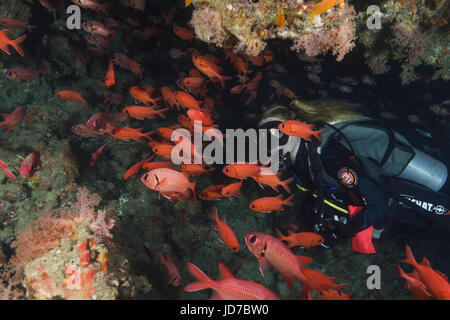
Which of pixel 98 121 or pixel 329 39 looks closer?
pixel 329 39

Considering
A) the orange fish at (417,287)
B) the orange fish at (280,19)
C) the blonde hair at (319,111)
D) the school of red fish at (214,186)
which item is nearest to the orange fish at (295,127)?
the school of red fish at (214,186)

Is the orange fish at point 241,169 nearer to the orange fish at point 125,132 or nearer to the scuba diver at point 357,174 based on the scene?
the scuba diver at point 357,174

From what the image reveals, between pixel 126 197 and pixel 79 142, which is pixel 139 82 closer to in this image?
pixel 79 142

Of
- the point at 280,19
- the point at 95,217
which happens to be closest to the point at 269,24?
the point at 280,19

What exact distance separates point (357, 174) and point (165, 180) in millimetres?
2610

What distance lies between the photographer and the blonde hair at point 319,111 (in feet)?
13.4

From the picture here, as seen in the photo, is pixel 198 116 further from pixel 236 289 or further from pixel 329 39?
pixel 236 289

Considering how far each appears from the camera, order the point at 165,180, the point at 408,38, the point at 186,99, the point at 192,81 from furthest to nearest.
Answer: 1. the point at 192,81
2. the point at 186,99
3. the point at 408,38
4. the point at 165,180

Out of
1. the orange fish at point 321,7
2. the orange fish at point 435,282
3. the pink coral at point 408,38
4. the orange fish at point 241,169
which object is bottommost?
the orange fish at point 435,282

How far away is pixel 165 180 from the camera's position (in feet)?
9.50

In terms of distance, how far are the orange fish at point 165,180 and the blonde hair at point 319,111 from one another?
200cm

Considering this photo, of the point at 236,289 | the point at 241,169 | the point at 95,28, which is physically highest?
the point at 95,28
